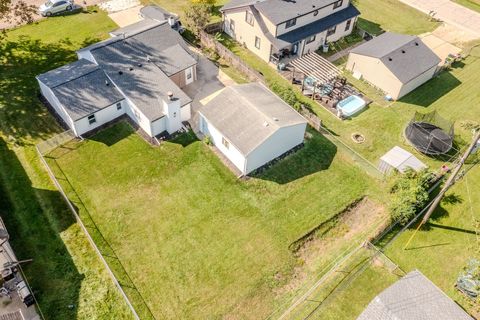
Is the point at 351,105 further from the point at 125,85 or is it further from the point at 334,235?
the point at 125,85

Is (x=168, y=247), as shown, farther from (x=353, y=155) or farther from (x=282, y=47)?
(x=282, y=47)

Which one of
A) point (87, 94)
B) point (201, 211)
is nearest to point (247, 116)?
point (201, 211)

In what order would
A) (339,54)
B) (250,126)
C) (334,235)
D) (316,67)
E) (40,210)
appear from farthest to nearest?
1. (339,54)
2. (316,67)
3. (250,126)
4. (334,235)
5. (40,210)

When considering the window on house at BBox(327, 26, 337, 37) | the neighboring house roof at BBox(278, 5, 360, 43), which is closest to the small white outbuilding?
the neighboring house roof at BBox(278, 5, 360, 43)

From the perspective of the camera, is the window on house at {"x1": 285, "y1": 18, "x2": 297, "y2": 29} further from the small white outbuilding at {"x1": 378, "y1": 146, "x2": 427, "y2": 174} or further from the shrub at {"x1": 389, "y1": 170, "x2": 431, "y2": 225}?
the shrub at {"x1": 389, "y1": 170, "x2": 431, "y2": 225}

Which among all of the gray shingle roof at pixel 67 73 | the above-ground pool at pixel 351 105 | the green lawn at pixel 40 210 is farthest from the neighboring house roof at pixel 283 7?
the green lawn at pixel 40 210

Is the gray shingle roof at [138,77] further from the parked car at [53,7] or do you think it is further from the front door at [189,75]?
the parked car at [53,7]
